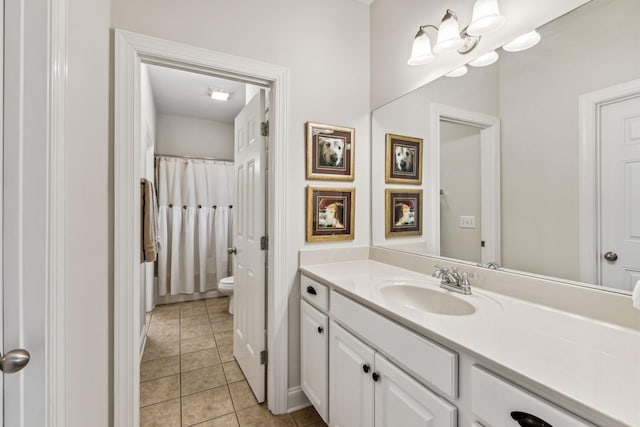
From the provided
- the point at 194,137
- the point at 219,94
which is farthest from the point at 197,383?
the point at 194,137

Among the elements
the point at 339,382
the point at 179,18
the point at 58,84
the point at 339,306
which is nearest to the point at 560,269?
the point at 339,306

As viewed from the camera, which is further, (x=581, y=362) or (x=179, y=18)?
(x=179, y=18)

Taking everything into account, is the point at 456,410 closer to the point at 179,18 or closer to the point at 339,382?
the point at 339,382

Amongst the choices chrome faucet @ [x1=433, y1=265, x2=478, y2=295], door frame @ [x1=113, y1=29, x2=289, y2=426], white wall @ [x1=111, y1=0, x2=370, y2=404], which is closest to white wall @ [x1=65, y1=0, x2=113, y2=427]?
door frame @ [x1=113, y1=29, x2=289, y2=426]

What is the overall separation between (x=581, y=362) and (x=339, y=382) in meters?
0.94

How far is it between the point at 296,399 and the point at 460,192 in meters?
1.54

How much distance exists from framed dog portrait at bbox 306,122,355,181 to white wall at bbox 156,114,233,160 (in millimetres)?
2724

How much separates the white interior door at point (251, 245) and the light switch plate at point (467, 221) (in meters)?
1.13

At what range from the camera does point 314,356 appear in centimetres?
153

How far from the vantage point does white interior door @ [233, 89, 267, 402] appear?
177 centimetres

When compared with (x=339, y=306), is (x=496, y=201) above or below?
above

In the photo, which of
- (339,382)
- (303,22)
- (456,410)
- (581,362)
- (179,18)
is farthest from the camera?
(303,22)

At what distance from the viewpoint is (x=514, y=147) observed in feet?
3.85

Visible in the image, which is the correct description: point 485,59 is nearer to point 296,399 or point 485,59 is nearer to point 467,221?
point 467,221
